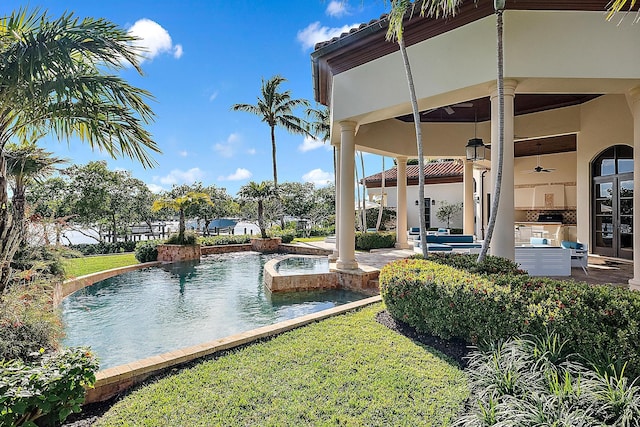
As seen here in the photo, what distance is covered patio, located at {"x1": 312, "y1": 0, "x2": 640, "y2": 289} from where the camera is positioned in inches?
251

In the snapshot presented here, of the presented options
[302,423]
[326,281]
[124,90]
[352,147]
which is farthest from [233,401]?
[352,147]

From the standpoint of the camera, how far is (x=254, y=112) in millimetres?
27125

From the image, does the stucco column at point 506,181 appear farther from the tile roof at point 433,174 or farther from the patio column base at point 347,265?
the tile roof at point 433,174

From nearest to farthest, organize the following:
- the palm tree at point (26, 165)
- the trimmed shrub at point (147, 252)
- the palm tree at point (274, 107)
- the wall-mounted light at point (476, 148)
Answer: the palm tree at point (26, 165), the wall-mounted light at point (476, 148), the trimmed shrub at point (147, 252), the palm tree at point (274, 107)

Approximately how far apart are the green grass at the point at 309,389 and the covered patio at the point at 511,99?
12.6 ft

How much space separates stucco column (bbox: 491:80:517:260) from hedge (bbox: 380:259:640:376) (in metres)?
1.71

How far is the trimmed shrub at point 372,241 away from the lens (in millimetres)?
16938

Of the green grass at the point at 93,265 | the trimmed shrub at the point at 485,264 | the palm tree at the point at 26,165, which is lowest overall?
the green grass at the point at 93,265

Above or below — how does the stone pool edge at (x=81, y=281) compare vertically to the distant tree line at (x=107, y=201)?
below

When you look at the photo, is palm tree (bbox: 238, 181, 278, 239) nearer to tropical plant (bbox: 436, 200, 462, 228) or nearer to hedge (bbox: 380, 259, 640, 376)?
tropical plant (bbox: 436, 200, 462, 228)

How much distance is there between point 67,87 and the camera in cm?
488

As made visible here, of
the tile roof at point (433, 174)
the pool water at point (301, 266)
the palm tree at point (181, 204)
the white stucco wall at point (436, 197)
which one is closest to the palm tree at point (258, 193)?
the palm tree at point (181, 204)

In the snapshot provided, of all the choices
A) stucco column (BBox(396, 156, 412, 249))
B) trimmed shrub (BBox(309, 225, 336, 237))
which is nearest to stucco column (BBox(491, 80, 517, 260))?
stucco column (BBox(396, 156, 412, 249))

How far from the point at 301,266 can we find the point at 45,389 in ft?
29.1
